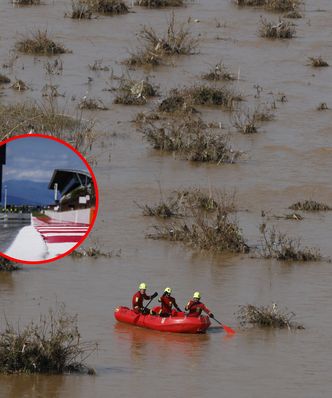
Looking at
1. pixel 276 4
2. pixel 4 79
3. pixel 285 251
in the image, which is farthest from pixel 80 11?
pixel 285 251

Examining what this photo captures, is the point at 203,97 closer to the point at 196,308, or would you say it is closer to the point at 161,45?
the point at 161,45

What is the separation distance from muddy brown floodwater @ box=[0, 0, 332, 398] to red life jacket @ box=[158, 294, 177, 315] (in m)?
0.26

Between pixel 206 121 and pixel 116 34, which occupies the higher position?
pixel 116 34

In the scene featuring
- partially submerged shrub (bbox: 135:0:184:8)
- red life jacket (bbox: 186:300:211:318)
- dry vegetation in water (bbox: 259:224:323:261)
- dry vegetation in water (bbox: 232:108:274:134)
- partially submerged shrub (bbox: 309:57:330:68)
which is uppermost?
partially submerged shrub (bbox: 135:0:184:8)

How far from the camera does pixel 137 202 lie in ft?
64.1

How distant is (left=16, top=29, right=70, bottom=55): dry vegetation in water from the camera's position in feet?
91.3

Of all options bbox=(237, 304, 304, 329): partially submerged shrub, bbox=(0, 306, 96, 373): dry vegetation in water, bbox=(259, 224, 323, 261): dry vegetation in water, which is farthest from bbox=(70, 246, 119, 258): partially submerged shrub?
bbox=(0, 306, 96, 373): dry vegetation in water

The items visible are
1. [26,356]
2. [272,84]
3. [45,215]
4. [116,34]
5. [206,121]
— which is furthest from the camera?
[116,34]

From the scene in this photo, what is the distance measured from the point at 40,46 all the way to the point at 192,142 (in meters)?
6.64

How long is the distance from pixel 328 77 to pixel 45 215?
23392 mm

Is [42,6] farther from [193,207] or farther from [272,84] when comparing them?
[193,207]

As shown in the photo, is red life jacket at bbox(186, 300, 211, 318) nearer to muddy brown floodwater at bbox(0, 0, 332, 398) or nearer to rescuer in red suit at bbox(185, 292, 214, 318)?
rescuer in red suit at bbox(185, 292, 214, 318)

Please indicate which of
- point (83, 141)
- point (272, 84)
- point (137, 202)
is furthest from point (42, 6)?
point (137, 202)

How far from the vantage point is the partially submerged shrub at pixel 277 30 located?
3042cm
